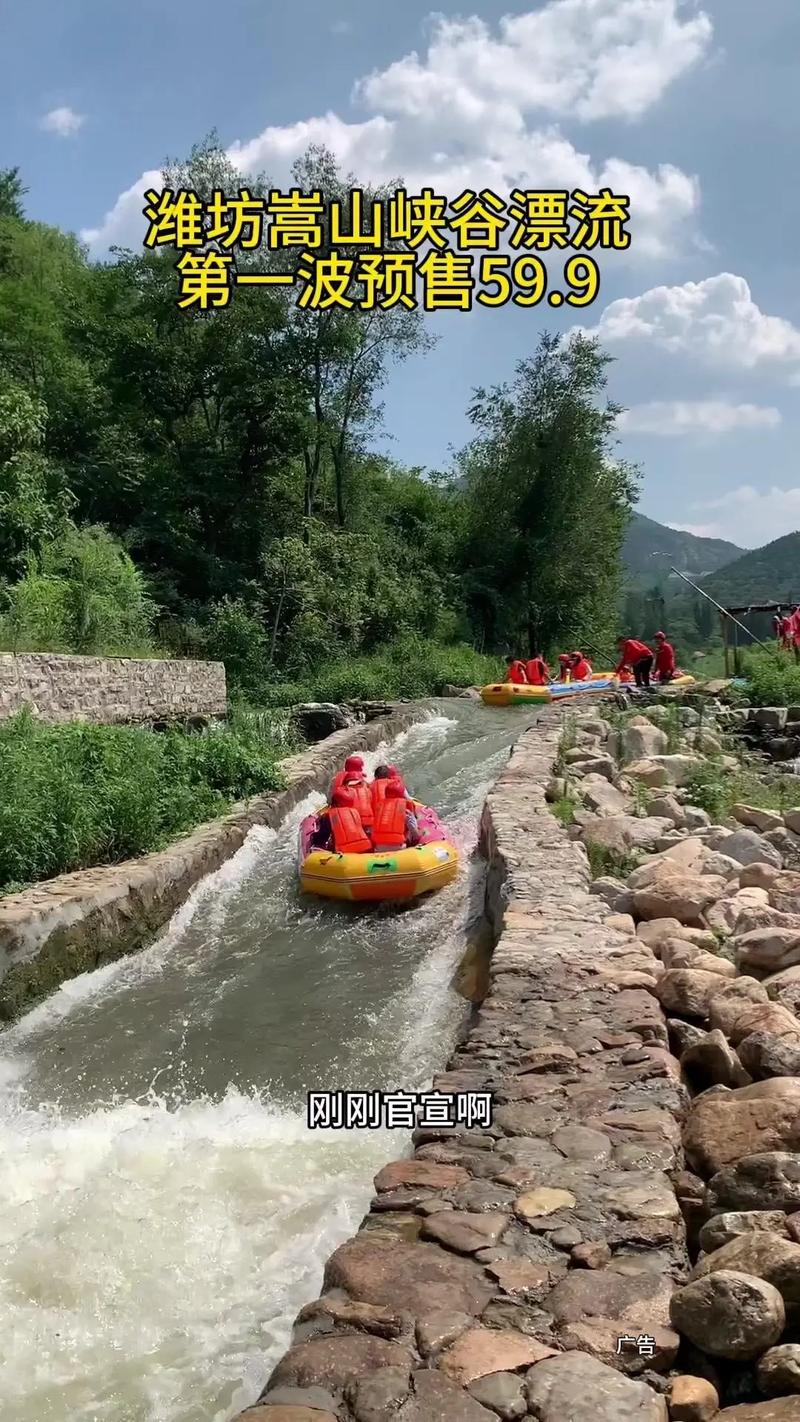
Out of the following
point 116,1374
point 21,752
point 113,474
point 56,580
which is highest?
point 113,474

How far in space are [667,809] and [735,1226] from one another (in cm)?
652

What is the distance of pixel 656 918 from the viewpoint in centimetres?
579

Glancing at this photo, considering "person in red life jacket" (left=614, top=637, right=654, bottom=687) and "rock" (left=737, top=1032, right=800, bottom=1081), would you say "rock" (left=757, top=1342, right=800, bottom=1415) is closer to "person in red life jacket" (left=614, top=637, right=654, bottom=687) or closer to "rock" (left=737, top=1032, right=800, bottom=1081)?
"rock" (left=737, top=1032, right=800, bottom=1081)

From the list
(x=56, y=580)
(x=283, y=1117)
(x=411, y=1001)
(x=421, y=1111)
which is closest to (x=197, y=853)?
(x=411, y=1001)

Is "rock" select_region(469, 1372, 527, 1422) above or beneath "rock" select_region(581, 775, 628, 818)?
beneath

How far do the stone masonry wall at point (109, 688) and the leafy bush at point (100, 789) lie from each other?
90 centimetres

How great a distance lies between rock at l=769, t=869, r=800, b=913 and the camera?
6.12m

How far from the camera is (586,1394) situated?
6.76 ft

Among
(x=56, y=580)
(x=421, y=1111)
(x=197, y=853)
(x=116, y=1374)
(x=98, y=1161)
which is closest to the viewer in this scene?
(x=116, y=1374)

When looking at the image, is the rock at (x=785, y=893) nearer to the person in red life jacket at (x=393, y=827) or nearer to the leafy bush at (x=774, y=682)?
the person in red life jacket at (x=393, y=827)

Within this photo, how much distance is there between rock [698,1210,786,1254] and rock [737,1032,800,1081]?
1.00m

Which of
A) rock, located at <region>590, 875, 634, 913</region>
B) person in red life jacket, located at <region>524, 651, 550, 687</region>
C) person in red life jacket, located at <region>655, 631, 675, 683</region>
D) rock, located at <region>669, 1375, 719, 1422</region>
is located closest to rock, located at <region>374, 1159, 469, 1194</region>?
rock, located at <region>669, 1375, 719, 1422</region>

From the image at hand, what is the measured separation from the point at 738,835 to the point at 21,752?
5600 millimetres

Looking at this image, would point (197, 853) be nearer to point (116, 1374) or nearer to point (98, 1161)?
point (98, 1161)
